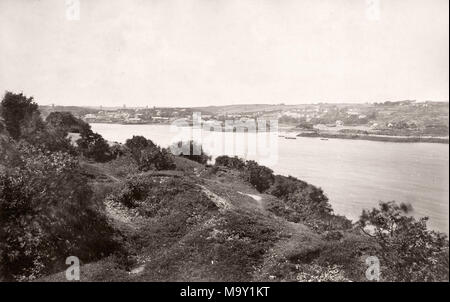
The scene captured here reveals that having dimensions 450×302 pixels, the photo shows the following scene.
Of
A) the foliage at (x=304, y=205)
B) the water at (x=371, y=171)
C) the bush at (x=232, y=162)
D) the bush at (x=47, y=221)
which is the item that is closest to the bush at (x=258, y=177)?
the foliage at (x=304, y=205)

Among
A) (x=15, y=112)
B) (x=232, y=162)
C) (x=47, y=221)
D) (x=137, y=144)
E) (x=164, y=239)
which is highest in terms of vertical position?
(x=15, y=112)

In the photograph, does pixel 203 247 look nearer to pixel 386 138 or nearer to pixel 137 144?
pixel 137 144

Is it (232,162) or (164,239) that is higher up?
(164,239)

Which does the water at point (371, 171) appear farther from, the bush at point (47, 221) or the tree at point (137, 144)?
the bush at point (47, 221)

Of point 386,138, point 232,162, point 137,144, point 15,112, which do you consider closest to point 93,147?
point 137,144
